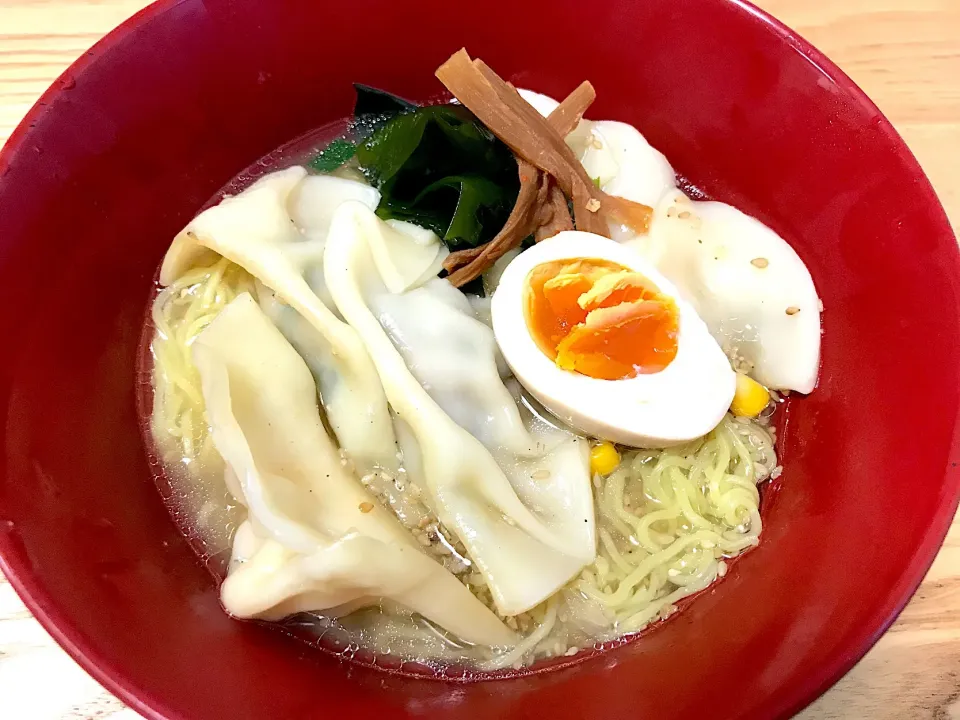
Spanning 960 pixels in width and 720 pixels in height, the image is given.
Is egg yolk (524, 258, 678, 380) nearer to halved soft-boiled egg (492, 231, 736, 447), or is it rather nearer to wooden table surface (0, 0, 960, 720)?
halved soft-boiled egg (492, 231, 736, 447)

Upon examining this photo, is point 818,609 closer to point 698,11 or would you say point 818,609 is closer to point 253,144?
point 698,11

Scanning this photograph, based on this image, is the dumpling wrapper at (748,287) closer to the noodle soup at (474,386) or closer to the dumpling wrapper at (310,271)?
the noodle soup at (474,386)

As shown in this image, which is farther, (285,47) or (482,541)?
(285,47)

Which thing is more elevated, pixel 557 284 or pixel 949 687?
pixel 557 284

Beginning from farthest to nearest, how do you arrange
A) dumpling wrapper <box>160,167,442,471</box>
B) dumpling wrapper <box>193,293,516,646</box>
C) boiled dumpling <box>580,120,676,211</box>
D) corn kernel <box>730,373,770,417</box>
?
boiled dumpling <box>580,120,676,211</box>, corn kernel <box>730,373,770,417</box>, dumpling wrapper <box>160,167,442,471</box>, dumpling wrapper <box>193,293,516,646</box>

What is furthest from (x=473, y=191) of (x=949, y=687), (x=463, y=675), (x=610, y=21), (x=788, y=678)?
(x=949, y=687)


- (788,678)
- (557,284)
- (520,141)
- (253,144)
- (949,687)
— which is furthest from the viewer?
(253,144)

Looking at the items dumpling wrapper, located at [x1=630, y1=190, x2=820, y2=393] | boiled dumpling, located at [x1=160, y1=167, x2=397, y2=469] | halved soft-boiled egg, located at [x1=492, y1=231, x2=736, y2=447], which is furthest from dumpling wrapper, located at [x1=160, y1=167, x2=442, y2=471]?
dumpling wrapper, located at [x1=630, y1=190, x2=820, y2=393]
